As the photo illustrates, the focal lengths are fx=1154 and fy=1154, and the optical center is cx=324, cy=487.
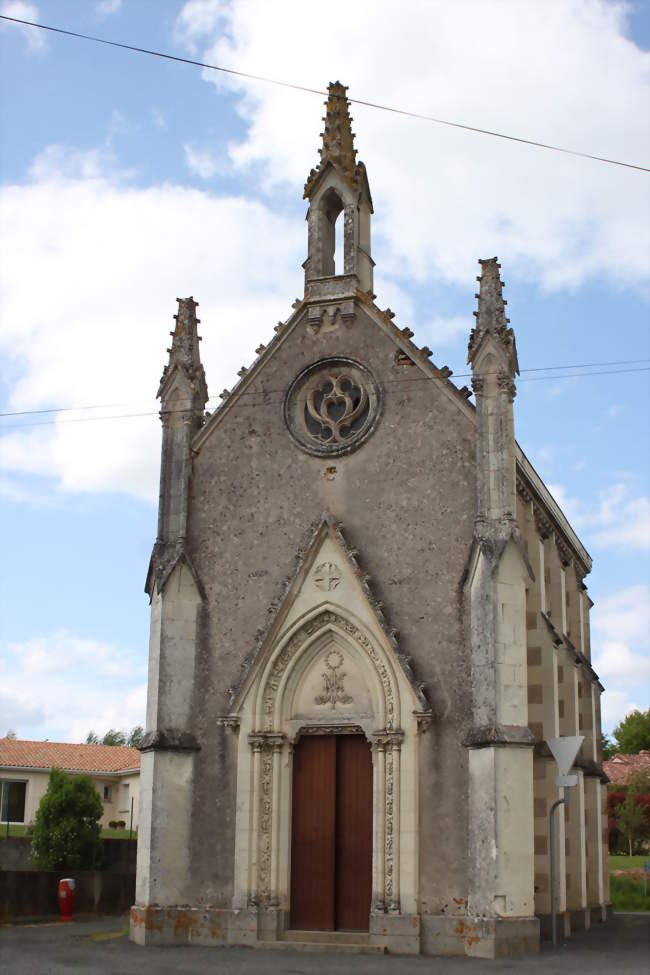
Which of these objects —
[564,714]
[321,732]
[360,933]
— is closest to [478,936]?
[360,933]

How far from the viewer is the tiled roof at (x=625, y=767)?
6981cm

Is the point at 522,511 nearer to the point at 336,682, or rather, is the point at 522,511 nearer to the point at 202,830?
the point at 336,682

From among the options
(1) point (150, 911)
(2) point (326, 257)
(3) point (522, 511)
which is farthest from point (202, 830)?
(2) point (326, 257)

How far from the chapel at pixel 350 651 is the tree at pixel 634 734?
246 feet

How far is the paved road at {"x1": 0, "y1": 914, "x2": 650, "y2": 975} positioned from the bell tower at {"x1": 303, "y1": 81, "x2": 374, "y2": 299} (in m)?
12.0

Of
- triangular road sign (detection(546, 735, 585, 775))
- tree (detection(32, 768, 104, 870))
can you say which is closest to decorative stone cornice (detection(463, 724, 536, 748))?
triangular road sign (detection(546, 735, 585, 775))

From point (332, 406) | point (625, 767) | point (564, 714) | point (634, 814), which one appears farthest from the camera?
point (625, 767)

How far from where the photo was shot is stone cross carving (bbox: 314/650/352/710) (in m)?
20.4

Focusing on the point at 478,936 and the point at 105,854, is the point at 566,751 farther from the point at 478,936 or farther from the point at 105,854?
the point at 105,854

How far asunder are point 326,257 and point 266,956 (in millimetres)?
13164

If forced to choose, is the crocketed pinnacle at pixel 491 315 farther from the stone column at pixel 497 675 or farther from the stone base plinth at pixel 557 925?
the stone base plinth at pixel 557 925

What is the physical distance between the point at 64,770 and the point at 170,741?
29035 mm

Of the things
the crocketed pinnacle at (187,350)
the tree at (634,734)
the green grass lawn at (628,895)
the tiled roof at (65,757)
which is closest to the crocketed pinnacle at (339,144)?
the crocketed pinnacle at (187,350)

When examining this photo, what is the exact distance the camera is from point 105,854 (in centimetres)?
2908
